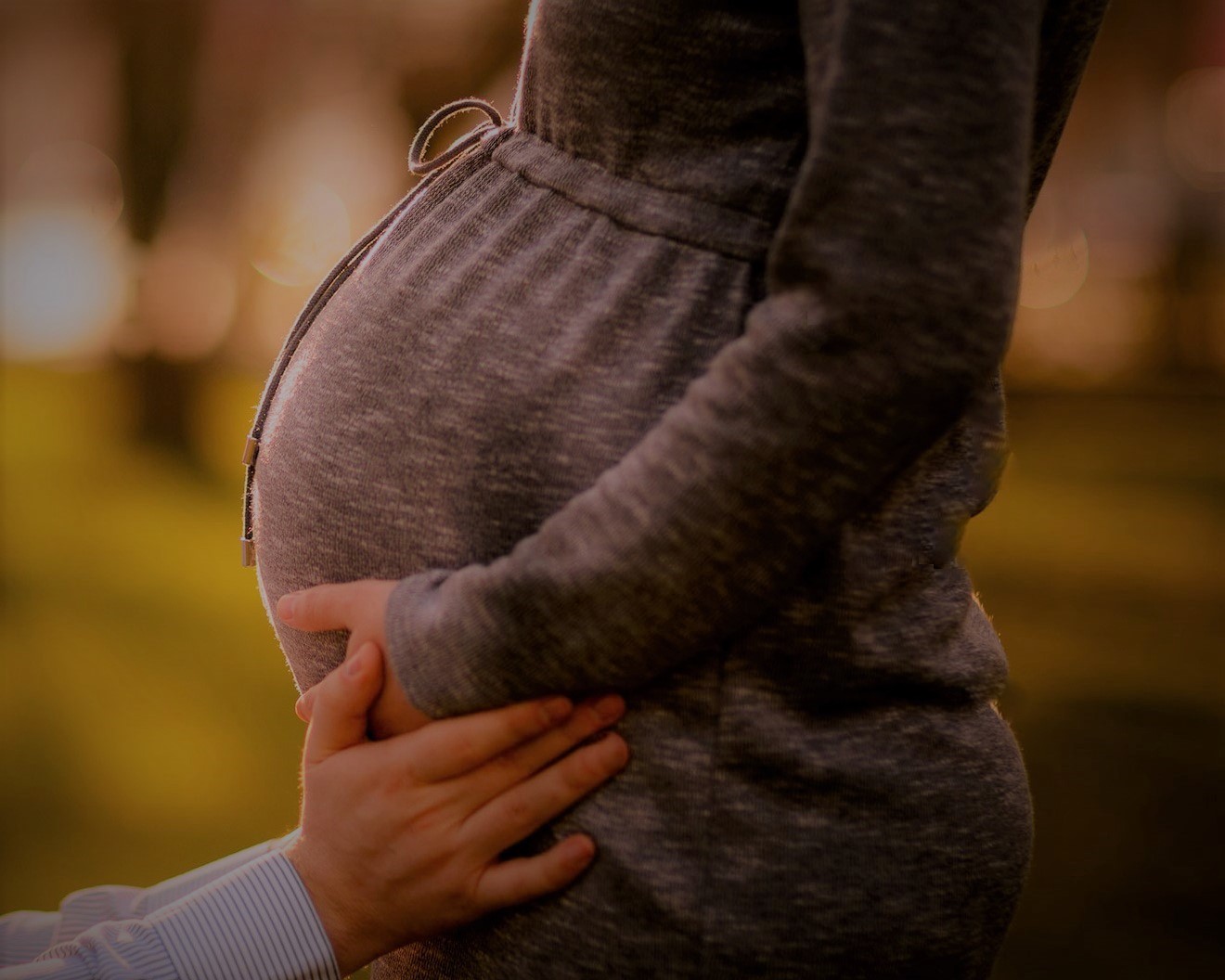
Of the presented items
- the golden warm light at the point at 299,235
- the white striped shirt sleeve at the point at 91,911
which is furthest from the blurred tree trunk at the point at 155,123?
the white striped shirt sleeve at the point at 91,911

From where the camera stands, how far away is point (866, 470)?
72 centimetres

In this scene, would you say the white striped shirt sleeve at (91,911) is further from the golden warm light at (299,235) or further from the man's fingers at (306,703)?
the golden warm light at (299,235)

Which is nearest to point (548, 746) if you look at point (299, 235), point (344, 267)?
point (344, 267)

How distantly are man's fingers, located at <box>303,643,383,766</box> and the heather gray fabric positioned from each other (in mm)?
42

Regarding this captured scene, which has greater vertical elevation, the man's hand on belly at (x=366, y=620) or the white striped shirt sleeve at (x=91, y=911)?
the man's hand on belly at (x=366, y=620)

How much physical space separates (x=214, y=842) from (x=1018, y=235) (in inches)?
111

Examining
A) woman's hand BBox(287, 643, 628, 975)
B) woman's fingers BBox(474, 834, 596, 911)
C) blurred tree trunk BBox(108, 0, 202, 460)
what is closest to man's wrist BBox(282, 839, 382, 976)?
woman's hand BBox(287, 643, 628, 975)

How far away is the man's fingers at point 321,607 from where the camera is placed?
86 centimetres

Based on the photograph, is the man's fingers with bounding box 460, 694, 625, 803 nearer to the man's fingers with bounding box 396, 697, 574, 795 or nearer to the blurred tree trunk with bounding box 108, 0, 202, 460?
the man's fingers with bounding box 396, 697, 574, 795

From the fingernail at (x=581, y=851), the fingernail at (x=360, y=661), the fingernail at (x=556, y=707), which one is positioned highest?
the fingernail at (x=360, y=661)

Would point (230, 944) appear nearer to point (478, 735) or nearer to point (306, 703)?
point (306, 703)

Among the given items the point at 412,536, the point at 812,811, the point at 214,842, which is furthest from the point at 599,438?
the point at 214,842

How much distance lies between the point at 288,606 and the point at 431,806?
0.67 ft

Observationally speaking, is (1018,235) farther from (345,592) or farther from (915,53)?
(345,592)
